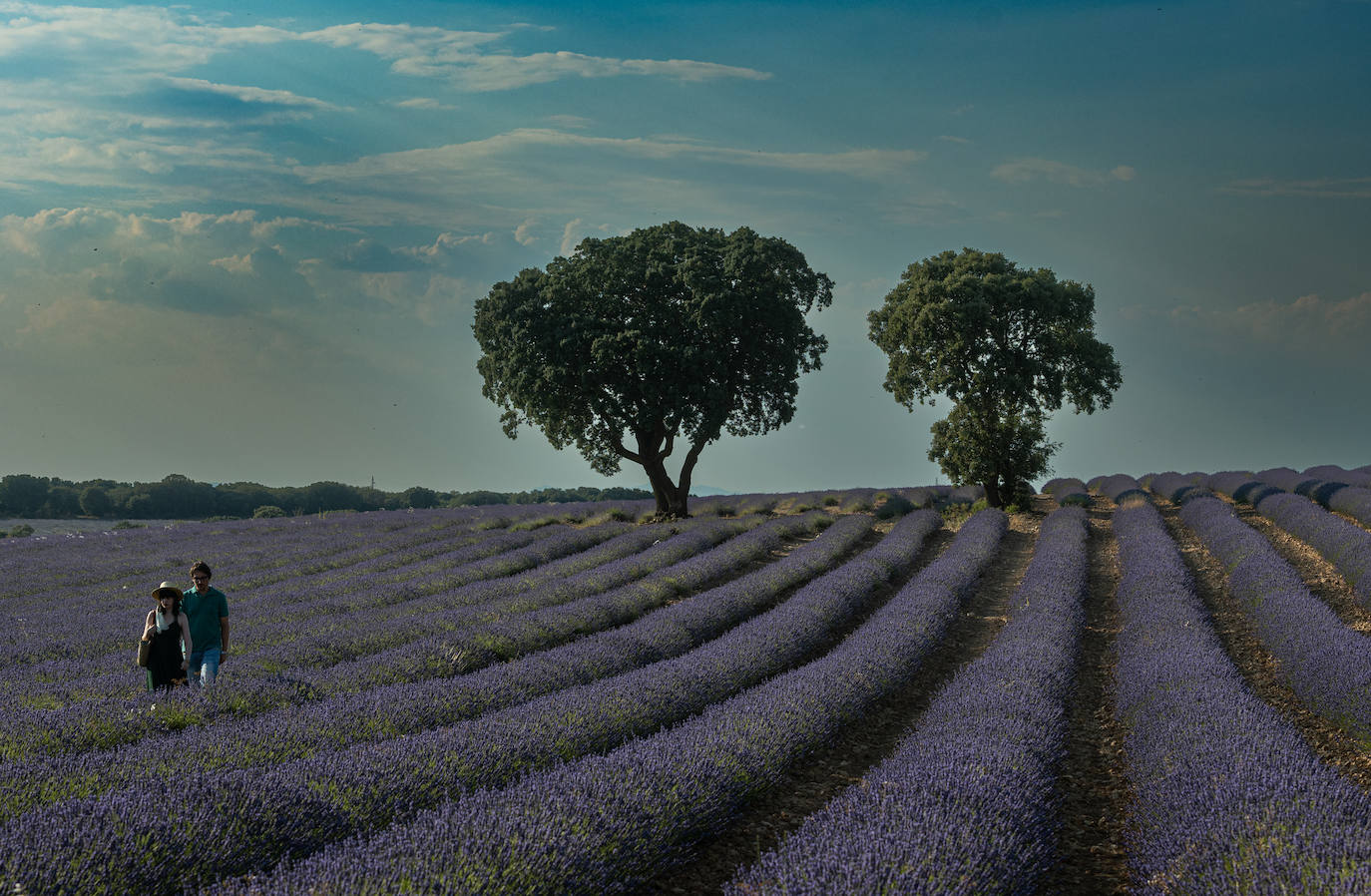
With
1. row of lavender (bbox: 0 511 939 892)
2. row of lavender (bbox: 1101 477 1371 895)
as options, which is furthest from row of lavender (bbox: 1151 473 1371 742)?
row of lavender (bbox: 0 511 939 892)

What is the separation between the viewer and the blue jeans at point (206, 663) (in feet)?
25.8

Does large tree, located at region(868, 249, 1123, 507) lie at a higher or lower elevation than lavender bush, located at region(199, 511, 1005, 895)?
higher

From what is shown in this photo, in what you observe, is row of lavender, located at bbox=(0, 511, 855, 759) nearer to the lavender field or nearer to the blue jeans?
the lavender field

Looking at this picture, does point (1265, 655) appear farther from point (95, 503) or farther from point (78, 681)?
point (95, 503)

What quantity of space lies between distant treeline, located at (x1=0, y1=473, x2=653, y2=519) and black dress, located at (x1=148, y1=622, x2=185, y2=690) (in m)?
30.0

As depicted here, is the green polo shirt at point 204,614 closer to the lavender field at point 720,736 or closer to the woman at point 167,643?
the woman at point 167,643

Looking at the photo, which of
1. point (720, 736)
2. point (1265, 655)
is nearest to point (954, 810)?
point (720, 736)

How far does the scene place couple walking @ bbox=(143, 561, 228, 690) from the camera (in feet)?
25.4

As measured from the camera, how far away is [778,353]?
25.2 metres

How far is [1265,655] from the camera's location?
33.5 ft

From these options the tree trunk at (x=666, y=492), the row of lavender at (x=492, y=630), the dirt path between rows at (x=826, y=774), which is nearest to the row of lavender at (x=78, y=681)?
the row of lavender at (x=492, y=630)

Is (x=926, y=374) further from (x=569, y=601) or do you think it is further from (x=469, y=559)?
(x=569, y=601)

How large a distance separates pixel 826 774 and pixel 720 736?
122 centimetres

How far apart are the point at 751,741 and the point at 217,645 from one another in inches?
198
